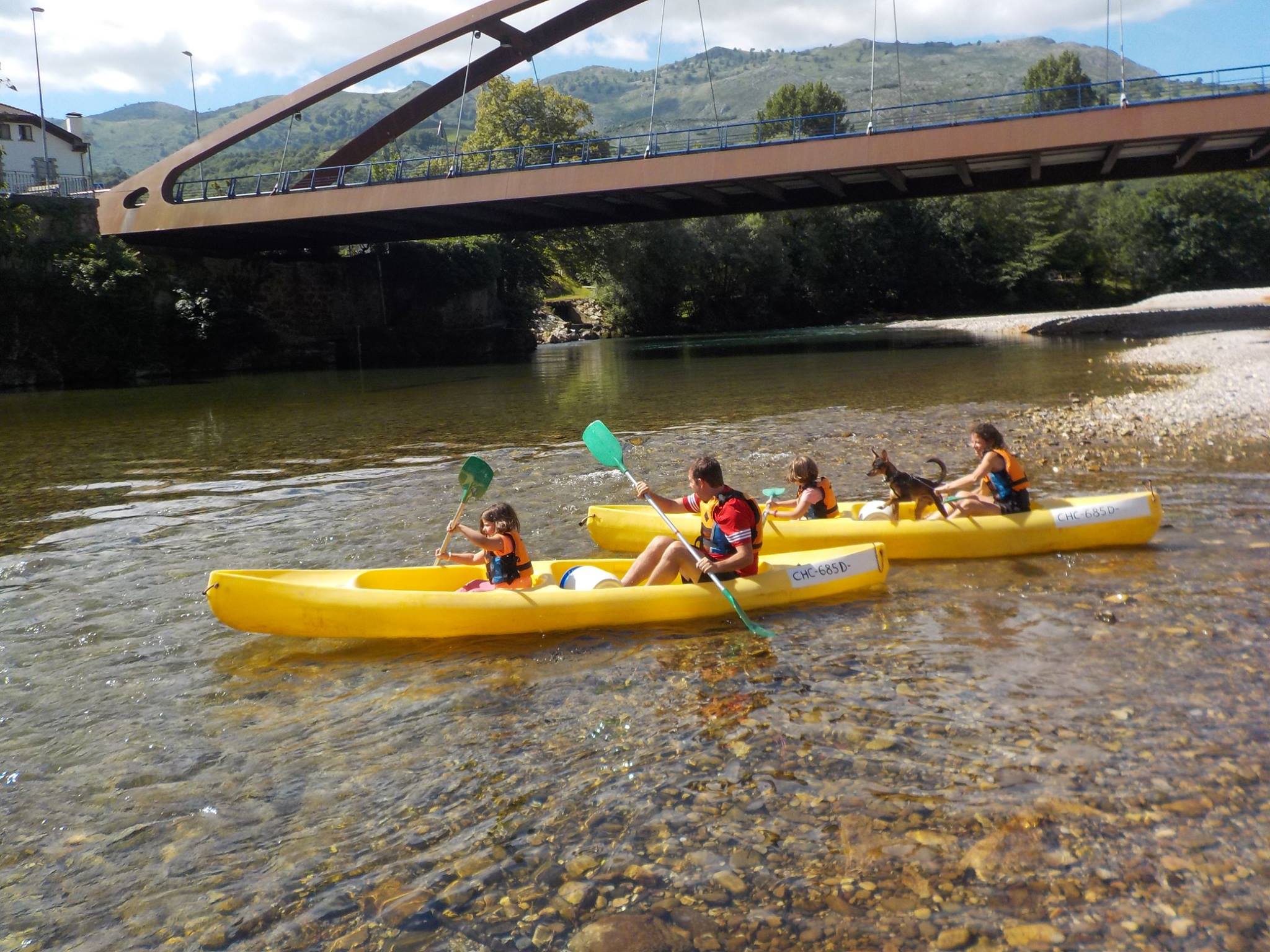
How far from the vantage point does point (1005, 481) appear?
27.3ft

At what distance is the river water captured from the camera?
11.9 ft

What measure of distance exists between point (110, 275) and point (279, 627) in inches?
1306

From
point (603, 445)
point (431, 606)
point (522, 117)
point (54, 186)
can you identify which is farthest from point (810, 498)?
point (522, 117)

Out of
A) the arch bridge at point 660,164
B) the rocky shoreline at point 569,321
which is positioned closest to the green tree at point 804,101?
the rocky shoreline at point 569,321

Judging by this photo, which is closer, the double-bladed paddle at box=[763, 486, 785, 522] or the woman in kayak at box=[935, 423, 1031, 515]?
the woman in kayak at box=[935, 423, 1031, 515]

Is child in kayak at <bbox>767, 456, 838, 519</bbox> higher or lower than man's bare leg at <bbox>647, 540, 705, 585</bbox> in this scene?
higher

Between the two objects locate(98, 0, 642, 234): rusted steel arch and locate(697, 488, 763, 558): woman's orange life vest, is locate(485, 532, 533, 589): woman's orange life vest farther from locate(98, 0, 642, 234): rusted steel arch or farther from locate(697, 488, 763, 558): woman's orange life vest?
locate(98, 0, 642, 234): rusted steel arch

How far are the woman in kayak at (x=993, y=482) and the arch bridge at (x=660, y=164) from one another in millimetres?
18081

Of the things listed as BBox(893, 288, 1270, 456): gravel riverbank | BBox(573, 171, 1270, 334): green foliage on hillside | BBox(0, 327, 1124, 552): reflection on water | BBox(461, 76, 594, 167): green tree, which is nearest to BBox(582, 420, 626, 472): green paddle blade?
BBox(0, 327, 1124, 552): reflection on water

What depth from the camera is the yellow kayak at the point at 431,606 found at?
662cm

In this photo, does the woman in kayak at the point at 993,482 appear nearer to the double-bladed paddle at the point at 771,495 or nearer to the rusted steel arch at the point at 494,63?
the double-bladed paddle at the point at 771,495

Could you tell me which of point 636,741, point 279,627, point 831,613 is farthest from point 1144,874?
point 279,627

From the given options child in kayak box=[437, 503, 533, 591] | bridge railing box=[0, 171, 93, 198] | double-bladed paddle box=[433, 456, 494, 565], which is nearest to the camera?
child in kayak box=[437, 503, 533, 591]

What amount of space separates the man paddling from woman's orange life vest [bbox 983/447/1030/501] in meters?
2.38
